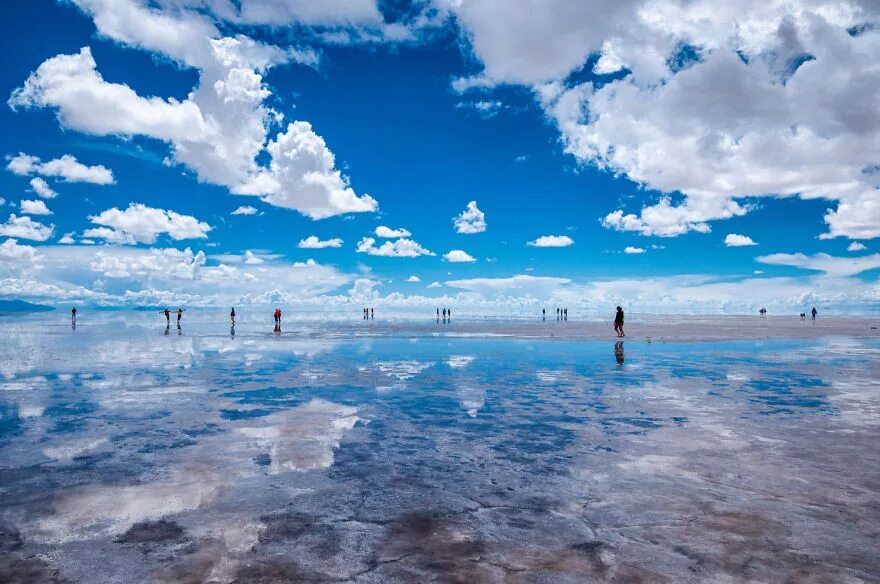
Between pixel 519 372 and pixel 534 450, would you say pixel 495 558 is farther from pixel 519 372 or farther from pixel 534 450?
pixel 519 372

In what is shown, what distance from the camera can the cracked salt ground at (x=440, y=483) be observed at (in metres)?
5.21

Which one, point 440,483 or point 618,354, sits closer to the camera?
point 440,483

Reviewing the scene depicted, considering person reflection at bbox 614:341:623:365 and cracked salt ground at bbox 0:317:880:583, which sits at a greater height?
person reflection at bbox 614:341:623:365

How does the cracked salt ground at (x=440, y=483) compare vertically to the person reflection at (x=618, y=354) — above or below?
below

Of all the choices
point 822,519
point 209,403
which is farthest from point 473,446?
point 209,403

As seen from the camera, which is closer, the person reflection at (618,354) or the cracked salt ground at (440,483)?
the cracked salt ground at (440,483)

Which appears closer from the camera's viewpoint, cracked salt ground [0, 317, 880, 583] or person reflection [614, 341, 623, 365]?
cracked salt ground [0, 317, 880, 583]

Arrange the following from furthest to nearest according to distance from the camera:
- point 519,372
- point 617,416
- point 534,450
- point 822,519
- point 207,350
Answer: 1. point 207,350
2. point 519,372
3. point 617,416
4. point 534,450
5. point 822,519

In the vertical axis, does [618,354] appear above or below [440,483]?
above

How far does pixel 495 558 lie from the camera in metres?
5.27

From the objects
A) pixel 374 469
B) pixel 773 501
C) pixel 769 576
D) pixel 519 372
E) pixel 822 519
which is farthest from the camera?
pixel 519 372

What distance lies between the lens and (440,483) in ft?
25.1

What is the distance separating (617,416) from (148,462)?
9459mm

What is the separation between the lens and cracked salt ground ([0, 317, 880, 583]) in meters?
5.21
